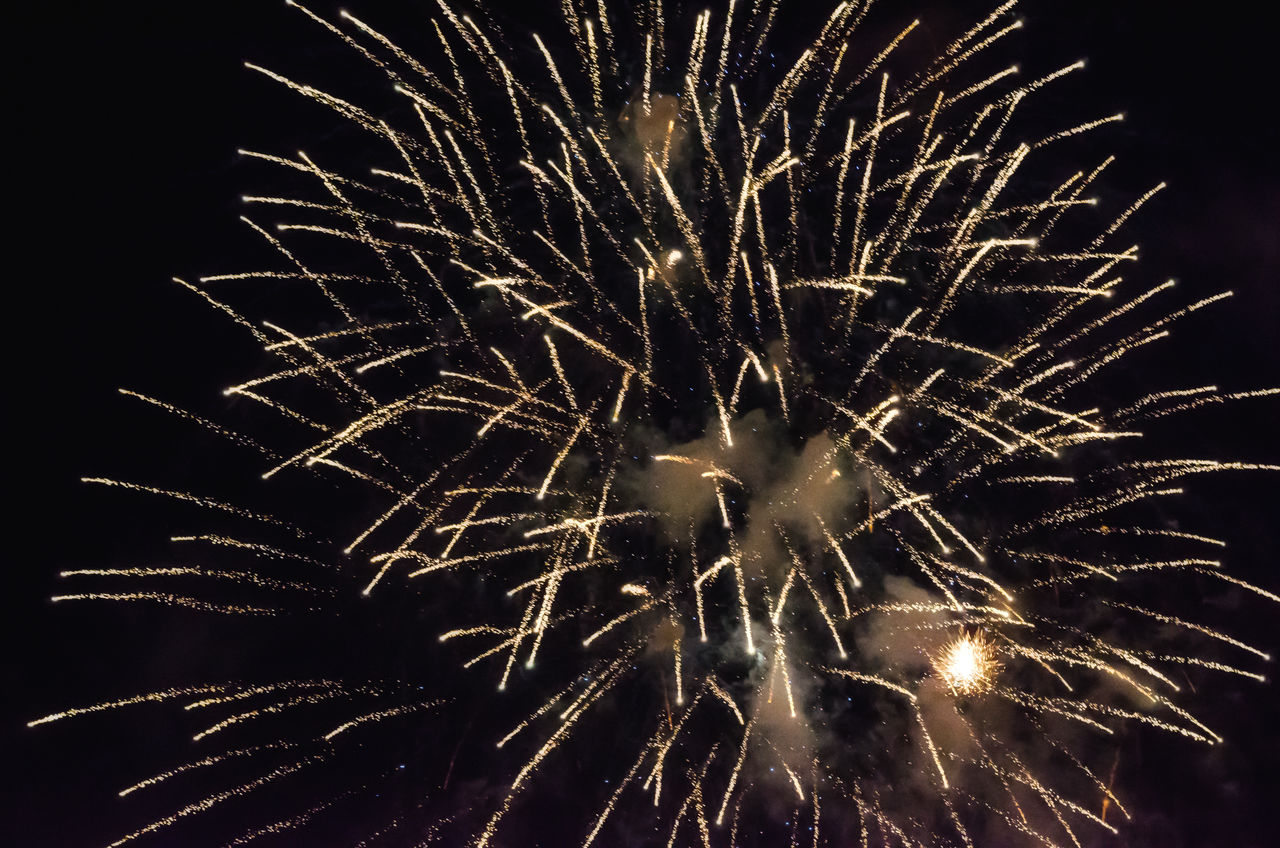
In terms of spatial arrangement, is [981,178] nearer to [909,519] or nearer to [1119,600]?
[909,519]

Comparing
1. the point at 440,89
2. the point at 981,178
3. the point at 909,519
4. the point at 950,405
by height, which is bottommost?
the point at 909,519

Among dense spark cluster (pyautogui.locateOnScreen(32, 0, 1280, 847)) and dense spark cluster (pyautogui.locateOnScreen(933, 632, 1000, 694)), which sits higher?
dense spark cluster (pyautogui.locateOnScreen(32, 0, 1280, 847))

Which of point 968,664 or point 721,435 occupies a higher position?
point 721,435

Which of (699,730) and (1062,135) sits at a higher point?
(1062,135)

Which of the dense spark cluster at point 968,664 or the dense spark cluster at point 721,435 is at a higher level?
the dense spark cluster at point 721,435

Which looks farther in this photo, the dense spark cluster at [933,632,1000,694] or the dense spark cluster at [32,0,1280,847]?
the dense spark cluster at [933,632,1000,694]

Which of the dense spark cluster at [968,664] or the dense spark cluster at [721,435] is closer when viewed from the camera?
the dense spark cluster at [721,435]

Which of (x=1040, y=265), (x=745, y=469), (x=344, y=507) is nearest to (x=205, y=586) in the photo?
(x=344, y=507)

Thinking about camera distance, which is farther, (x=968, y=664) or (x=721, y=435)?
(x=968, y=664)
